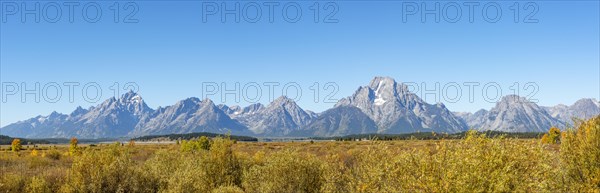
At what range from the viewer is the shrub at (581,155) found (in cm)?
3164

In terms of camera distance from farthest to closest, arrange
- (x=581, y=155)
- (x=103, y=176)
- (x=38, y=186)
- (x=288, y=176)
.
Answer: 1. (x=103, y=176)
2. (x=288, y=176)
3. (x=38, y=186)
4. (x=581, y=155)

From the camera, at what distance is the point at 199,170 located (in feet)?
152

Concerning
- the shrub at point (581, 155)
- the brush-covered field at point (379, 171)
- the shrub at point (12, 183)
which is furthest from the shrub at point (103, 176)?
the shrub at point (581, 155)

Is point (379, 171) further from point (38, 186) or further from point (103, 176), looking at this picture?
point (38, 186)

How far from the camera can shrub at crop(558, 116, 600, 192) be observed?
31.6 metres

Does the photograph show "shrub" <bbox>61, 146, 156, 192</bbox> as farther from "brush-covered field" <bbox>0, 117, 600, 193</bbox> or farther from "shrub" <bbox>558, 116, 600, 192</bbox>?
"shrub" <bbox>558, 116, 600, 192</bbox>

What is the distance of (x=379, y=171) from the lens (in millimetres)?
25609

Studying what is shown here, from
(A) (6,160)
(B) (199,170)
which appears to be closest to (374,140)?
(B) (199,170)

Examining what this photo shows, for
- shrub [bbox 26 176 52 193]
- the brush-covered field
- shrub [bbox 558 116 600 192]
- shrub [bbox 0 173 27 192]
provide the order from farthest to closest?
shrub [bbox 0 173 27 192] → shrub [bbox 26 176 52 193] → shrub [bbox 558 116 600 192] → the brush-covered field

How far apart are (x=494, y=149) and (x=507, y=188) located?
355 cm

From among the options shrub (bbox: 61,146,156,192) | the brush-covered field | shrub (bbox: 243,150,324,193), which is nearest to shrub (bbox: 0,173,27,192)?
the brush-covered field

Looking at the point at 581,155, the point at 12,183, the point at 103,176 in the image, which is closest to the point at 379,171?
the point at 581,155

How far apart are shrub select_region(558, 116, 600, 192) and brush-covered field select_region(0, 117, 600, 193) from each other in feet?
0.22

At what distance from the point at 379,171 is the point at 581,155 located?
1835 cm
